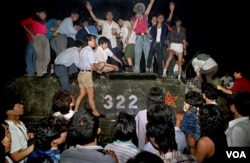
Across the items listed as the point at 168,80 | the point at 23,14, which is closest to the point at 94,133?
the point at 168,80

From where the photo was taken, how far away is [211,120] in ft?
11.2

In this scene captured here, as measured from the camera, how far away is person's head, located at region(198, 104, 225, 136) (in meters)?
3.35

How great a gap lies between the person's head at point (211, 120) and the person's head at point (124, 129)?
82 cm

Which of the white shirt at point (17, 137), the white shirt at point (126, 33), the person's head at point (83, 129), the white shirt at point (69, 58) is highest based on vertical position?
the white shirt at point (126, 33)

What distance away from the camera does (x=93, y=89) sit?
297 inches

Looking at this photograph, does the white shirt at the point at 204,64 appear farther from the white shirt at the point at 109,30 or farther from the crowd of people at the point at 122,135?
the crowd of people at the point at 122,135

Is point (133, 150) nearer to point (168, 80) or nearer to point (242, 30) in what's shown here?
point (168, 80)

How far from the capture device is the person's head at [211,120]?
3.35 metres

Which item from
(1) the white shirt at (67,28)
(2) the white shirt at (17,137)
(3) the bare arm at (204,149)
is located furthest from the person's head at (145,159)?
(1) the white shirt at (67,28)

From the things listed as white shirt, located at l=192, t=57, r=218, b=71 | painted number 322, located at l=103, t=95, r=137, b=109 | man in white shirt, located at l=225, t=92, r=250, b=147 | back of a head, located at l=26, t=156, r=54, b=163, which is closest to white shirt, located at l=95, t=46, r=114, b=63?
painted number 322, located at l=103, t=95, r=137, b=109

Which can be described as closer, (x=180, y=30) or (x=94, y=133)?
(x=94, y=133)

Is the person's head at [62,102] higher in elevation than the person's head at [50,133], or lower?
higher

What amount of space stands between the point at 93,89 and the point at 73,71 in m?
1.01

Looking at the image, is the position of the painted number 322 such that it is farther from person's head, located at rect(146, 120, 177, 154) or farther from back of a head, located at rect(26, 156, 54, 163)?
back of a head, located at rect(26, 156, 54, 163)
